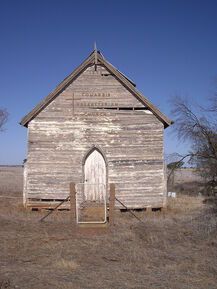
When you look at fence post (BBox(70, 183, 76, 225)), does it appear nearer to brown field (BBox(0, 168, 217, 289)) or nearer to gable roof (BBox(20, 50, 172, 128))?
brown field (BBox(0, 168, 217, 289))

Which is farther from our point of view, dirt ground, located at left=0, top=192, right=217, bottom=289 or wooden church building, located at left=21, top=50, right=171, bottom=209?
wooden church building, located at left=21, top=50, right=171, bottom=209

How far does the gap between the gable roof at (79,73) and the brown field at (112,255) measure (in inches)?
197

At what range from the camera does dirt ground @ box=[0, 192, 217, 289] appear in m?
7.62

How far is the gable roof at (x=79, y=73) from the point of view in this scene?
1833cm

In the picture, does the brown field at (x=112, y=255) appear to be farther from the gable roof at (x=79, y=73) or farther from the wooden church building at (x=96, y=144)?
the gable roof at (x=79, y=73)

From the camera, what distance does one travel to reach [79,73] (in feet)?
61.5

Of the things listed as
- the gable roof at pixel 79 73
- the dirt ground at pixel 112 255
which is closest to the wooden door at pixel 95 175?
the gable roof at pixel 79 73

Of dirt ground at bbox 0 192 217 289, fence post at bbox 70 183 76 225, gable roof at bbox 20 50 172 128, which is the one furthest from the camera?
gable roof at bbox 20 50 172 128

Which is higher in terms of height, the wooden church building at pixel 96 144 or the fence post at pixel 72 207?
the wooden church building at pixel 96 144

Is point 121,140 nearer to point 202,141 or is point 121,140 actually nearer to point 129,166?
point 129,166

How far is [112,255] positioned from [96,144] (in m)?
9.07

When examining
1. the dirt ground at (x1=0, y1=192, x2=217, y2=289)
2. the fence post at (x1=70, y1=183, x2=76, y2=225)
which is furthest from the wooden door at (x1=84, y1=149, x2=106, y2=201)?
the fence post at (x1=70, y1=183, x2=76, y2=225)

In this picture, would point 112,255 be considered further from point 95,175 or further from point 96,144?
point 95,175

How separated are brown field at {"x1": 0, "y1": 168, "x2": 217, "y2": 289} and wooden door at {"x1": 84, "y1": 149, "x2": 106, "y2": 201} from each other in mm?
4032
